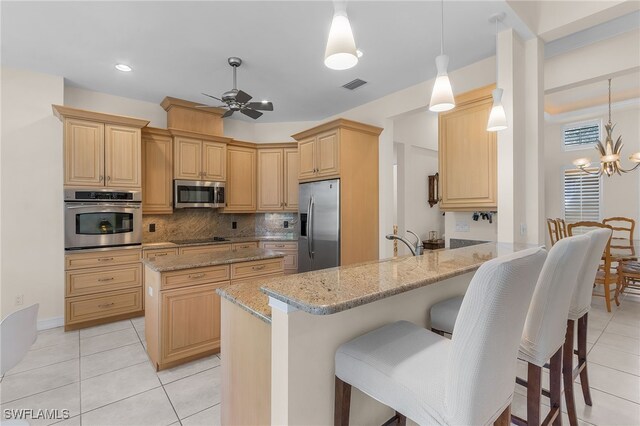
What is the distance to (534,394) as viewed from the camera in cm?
134

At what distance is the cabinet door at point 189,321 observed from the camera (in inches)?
95.3

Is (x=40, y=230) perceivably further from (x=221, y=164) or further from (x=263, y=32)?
(x=263, y=32)

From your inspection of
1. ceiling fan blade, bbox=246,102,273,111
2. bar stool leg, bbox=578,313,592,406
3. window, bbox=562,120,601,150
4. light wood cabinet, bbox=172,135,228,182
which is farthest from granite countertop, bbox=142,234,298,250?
window, bbox=562,120,601,150

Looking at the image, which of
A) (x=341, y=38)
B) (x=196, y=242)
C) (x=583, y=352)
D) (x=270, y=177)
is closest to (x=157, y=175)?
(x=196, y=242)

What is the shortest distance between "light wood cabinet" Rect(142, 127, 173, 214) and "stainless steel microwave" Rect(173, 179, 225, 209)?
0.10m

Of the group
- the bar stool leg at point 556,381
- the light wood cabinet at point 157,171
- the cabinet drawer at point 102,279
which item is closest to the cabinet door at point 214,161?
the light wood cabinet at point 157,171

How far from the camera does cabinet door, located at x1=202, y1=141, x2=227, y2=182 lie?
455 centimetres

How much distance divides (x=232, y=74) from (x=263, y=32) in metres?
1.01

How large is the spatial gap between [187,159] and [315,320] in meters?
3.96

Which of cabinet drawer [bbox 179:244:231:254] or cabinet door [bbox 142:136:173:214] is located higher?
cabinet door [bbox 142:136:173:214]

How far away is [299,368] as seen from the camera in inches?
42.9

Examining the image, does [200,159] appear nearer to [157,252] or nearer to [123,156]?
[123,156]

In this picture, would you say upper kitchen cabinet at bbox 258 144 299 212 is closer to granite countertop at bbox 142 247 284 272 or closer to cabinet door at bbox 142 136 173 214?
cabinet door at bbox 142 136 173 214

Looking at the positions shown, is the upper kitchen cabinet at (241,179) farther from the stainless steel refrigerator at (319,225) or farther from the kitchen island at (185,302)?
the kitchen island at (185,302)
